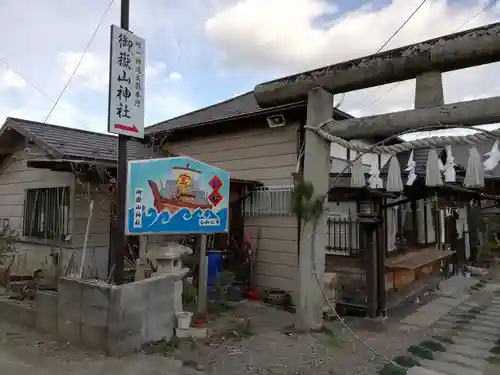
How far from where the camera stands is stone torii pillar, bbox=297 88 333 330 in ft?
21.3

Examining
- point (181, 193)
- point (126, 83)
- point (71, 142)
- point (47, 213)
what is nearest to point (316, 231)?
point (181, 193)

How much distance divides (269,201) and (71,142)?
14.9ft

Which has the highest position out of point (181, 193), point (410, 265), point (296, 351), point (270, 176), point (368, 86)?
point (368, 86)

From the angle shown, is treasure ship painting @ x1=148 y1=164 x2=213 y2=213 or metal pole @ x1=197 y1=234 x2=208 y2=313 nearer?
treasure ship painting @ x1=148 y1=164 x2=213 y2=213

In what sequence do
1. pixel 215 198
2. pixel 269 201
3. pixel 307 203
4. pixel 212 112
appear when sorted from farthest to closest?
pixel 212 112
pixel 269 201
pixel 215 198
pixel 307 203

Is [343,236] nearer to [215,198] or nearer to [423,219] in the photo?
[215,198]

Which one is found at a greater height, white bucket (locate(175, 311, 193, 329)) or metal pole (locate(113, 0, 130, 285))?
metal pole (locate(113, 0, 130, 285))

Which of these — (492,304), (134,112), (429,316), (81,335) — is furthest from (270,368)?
(492,304)

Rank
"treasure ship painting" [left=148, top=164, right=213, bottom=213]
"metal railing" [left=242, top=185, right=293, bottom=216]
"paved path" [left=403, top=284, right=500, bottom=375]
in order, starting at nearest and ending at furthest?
"paved path" [left=403, top=284, right=500, bottom=375] < "treasure ship painting" [left=148, top=164, right=213, bottom=213] < "metal railing" [left=242, top=185, right=293, bottom=216]

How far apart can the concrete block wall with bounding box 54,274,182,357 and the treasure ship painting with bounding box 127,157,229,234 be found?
870mm

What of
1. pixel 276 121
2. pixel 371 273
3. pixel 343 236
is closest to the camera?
pixel 371 273

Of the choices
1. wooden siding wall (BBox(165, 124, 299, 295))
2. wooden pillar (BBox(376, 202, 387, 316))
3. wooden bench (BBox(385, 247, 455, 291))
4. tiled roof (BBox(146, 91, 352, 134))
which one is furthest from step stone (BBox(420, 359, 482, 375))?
tiled roof (BBox(146, 91, 352, 134))

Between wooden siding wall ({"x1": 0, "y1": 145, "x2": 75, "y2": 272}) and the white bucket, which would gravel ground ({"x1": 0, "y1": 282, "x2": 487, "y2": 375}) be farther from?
wooden siding wall ({"x1": 0, "y1": 145, "x2": 75, "y2": 272})

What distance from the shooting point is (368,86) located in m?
6.32
